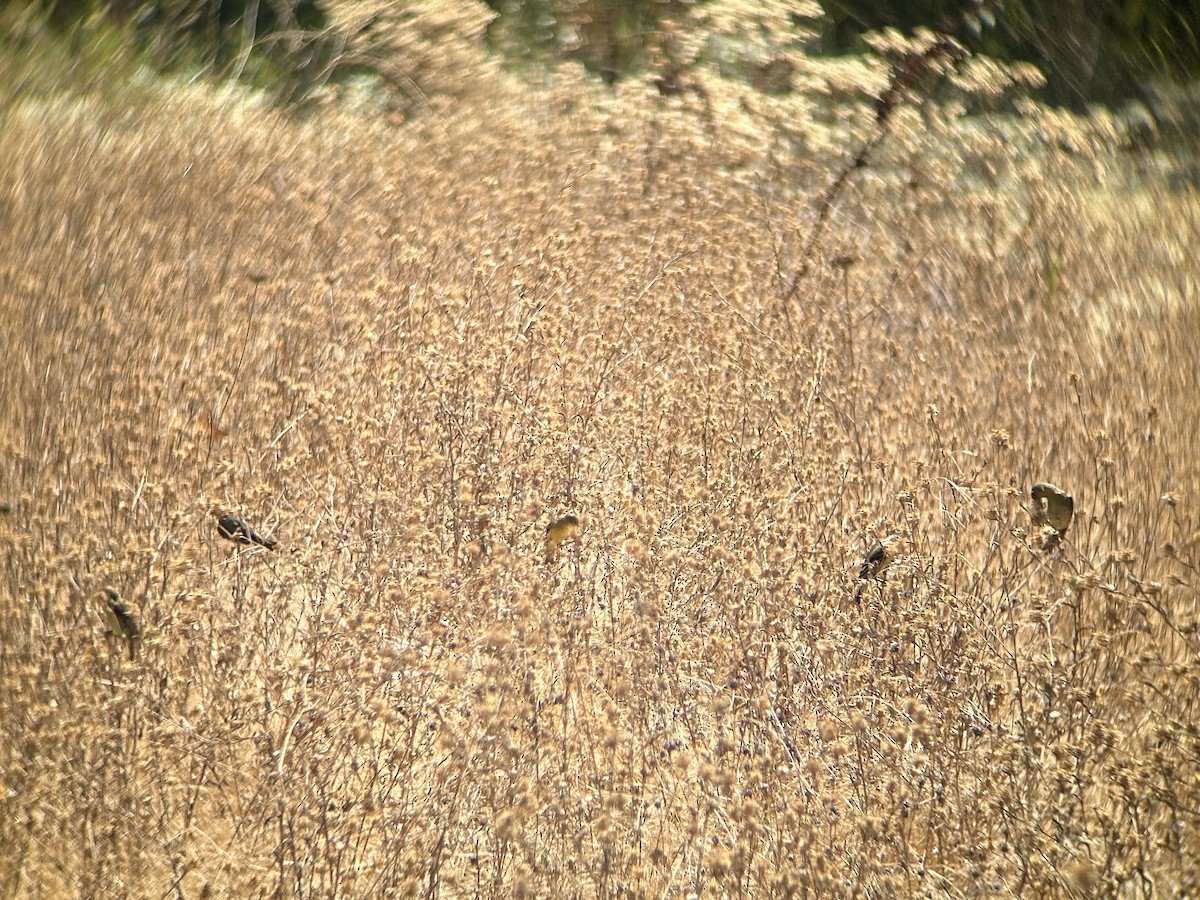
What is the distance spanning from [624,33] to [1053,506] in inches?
92.2

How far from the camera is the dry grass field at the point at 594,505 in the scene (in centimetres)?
150

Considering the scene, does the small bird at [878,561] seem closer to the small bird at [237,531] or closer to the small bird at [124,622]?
the small bird at [237,531]

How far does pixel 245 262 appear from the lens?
7.71ft

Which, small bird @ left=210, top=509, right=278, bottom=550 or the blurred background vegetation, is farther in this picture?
the blurred background vegetation

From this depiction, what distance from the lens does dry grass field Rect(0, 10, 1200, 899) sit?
1.50 m

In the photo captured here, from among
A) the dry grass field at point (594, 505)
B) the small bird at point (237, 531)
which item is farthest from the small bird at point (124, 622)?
the small bird at point (237, 531)

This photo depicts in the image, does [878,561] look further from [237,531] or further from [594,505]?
[237,531]

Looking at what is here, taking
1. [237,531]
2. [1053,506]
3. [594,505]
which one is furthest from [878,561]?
[237,531]

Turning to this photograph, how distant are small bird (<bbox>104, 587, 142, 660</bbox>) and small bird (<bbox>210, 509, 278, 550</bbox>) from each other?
0.74ft

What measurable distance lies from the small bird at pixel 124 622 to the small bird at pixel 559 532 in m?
0.79

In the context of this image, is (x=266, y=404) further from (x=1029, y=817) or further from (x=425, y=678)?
(x=1029, y=817)

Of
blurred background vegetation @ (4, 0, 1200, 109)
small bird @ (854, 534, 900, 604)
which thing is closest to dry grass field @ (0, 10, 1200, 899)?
small bird @ (854, 534, 900, 604)

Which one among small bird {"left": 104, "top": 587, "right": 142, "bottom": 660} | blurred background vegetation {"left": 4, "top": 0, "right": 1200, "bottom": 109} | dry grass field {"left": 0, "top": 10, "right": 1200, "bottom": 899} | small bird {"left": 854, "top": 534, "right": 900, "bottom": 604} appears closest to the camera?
dry grass field {"left": 0, "top": 10, "right": 1200, "bottom": 899}

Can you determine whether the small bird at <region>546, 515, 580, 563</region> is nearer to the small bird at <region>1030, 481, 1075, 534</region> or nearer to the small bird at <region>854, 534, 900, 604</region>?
the small bird at <region>854, 534, 900, 604</region>
